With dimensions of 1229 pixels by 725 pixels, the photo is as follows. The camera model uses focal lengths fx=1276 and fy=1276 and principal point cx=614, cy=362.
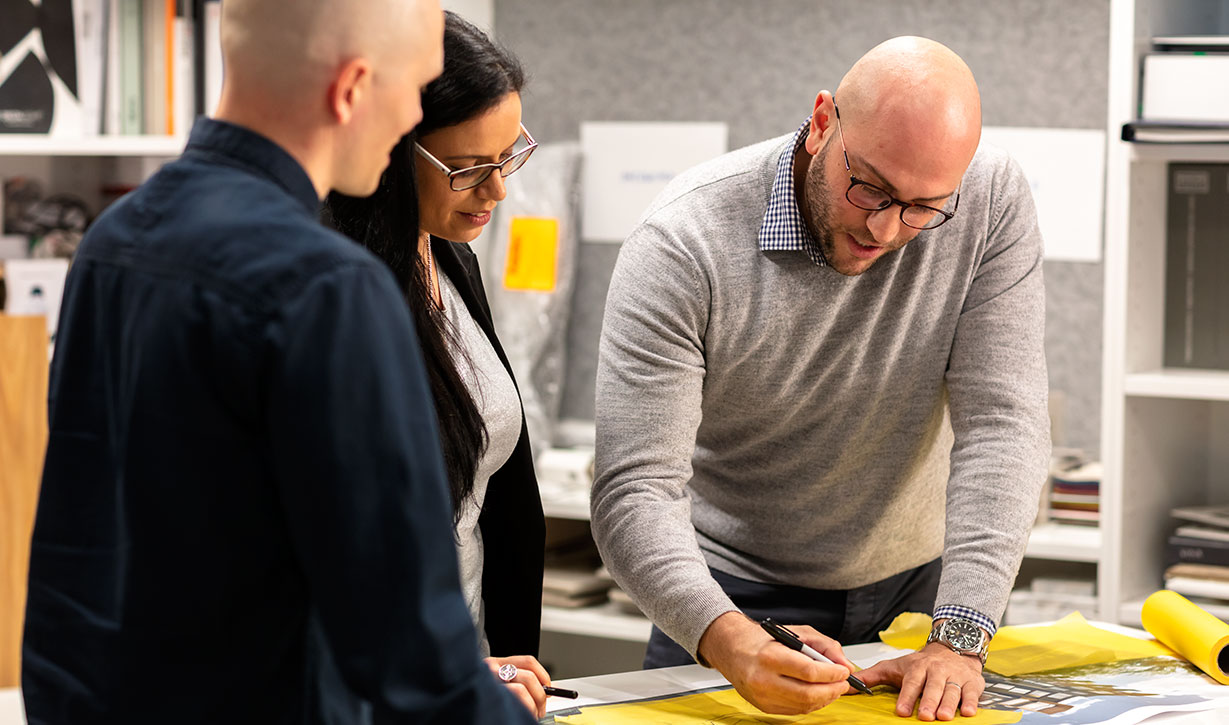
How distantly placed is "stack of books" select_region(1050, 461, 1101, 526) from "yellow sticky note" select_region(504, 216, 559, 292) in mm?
1027

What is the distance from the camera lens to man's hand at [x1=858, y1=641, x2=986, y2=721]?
3.64 ft

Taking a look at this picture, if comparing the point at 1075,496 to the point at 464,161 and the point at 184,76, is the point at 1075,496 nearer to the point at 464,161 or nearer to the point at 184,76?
the point at 464,161

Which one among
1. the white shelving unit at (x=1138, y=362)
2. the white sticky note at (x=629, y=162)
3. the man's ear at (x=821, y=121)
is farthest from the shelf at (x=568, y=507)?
the man's ear at (x=821, y=121)

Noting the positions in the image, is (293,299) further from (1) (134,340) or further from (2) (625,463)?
(2) (625,463)

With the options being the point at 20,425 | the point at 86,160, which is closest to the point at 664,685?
the point at 20,425

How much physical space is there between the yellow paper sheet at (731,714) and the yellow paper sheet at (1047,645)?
16cm

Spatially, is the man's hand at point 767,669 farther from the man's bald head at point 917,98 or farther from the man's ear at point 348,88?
the man's ear at point 348,88

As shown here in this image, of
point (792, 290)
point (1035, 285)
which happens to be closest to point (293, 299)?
point (792, 290)

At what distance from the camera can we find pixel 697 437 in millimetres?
1468

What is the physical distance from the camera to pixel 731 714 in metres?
1.13

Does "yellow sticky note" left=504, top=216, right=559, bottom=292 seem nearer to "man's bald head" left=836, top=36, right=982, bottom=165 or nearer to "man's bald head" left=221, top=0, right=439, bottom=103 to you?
"man's bald head" left=836, top=36, right=982, bottom=165

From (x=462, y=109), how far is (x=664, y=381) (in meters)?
0.35

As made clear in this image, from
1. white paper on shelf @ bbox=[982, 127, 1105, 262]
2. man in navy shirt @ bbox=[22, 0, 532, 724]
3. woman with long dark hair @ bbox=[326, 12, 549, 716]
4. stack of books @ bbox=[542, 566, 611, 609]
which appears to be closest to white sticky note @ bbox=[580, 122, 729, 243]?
white paper on shelf @ bbox=[982, 127, 1105, 262]

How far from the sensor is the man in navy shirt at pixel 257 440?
61 centimetres
